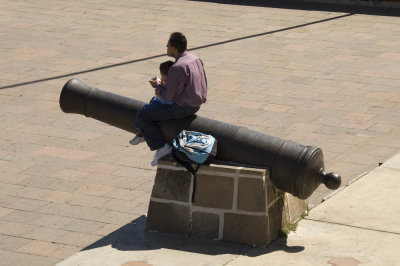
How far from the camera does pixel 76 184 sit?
9.97m

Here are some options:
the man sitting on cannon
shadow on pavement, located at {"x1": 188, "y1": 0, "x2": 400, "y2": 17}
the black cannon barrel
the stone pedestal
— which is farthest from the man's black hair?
shadow on pavement, located at {"x1": 188, "y1": 0, "x2": 400, "y2": 17}

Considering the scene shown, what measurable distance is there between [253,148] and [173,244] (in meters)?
1.09

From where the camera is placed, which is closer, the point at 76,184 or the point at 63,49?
the point at 76,184

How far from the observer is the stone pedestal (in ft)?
27.2

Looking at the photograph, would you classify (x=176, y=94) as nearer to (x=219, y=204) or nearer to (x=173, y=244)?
(x=219, y=204)

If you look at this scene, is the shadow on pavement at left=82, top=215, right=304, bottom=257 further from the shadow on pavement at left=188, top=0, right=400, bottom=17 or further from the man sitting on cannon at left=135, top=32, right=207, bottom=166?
the shadow on pavement at left=188, top=0, right=400, bottom=17

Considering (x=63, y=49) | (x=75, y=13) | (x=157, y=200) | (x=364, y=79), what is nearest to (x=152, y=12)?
(x=75, y=13)

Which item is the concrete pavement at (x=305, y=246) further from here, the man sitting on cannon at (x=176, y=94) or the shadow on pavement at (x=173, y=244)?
the man sitting on cannon at (x=176, y=94)

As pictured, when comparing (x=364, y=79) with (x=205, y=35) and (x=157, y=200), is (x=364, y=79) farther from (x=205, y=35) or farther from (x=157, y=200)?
(x=157, y=200)

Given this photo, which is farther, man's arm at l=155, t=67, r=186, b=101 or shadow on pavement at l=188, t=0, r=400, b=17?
shadow on pavement at l=188, t=0, r=400, b=17

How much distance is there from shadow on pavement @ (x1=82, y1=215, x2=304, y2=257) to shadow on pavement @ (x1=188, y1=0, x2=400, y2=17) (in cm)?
1047

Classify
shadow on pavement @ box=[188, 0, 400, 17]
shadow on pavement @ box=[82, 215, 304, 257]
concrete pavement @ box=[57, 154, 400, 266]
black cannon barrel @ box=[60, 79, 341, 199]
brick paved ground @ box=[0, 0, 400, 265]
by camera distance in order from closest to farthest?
concrete pavement @ box=[57, 154, 400, 266], black cannon barrel @ box=[60, 79, 341, 199], shadow on pavement @ box=[82, 215, 304, 257], brick paved ground @ box=[0, 0, 400, 265], shadow on pavement @ box=[188, 0, 400, 17]

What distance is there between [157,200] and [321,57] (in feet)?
23.2

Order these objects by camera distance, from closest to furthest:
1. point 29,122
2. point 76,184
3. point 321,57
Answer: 1. point 76,184
2. point 29,122
3. point 321,57
